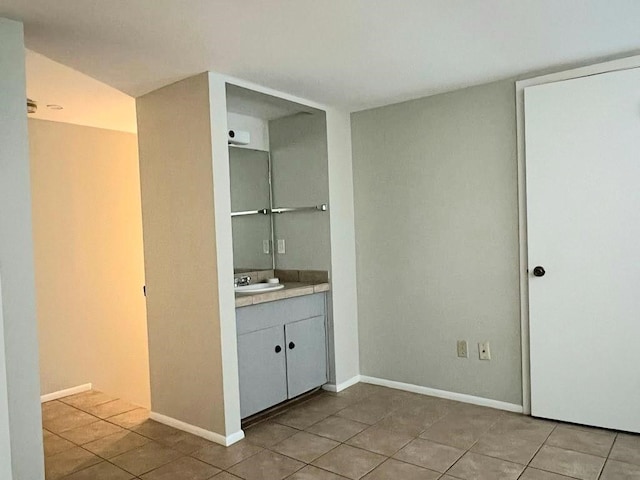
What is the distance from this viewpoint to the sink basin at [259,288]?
343 centimetres

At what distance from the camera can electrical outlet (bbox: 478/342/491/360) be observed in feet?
11.0

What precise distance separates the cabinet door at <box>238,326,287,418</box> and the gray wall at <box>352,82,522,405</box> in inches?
33.9

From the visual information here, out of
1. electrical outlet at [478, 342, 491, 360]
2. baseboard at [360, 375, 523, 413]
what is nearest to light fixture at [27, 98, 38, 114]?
baseboard at [360, 375, 523, 413]

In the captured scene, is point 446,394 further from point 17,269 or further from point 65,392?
point 65,392

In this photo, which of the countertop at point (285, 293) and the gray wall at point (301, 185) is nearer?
the countertop at point (285, 293)

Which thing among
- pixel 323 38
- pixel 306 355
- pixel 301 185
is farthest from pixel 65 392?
pixel 323 38

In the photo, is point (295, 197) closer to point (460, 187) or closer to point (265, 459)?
point (460, 187)

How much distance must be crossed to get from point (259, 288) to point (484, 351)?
1.59 m

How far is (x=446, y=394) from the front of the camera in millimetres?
3553

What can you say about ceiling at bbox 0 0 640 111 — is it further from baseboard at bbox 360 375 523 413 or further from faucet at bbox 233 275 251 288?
baseboard at bbox 360 375 523 413

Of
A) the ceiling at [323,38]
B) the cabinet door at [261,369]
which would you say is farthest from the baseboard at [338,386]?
the ceiling at [323,38]

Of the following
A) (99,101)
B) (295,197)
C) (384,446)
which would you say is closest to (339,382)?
(384,446)

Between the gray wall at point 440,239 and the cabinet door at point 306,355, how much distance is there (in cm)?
41

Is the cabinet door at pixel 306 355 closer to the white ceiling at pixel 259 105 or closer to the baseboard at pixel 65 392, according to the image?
the white ceiling at pixel 259 105
